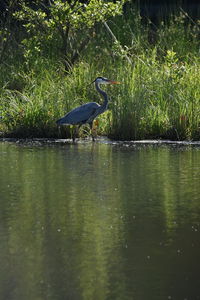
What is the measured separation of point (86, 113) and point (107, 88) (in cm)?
216

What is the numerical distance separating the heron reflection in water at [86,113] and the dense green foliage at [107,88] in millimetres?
232

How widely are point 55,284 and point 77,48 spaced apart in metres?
14.1

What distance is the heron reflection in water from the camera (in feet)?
51.4

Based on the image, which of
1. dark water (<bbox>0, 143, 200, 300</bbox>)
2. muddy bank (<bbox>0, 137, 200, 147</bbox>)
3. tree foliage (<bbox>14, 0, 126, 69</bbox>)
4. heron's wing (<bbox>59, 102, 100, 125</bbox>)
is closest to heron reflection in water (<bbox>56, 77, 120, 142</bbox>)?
heron's wing (<bbox>59, 102, 100, 125</bbox>)

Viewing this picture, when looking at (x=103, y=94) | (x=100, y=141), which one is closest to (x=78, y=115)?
(x=100, y=141)

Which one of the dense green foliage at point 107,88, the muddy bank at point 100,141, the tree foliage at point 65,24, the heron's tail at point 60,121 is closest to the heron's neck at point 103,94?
the dense green foliage at point 107,88

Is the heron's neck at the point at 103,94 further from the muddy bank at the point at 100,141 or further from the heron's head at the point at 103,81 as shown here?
the muddy bank at the point at 100,141

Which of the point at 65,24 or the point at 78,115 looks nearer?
the point at 78,115

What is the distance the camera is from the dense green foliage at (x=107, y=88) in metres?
16.1

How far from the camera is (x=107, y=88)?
1794cm

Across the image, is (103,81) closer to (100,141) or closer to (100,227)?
(100,141)

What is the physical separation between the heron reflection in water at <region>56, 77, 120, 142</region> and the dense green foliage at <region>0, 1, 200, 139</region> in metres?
0.23

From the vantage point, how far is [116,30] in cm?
2173

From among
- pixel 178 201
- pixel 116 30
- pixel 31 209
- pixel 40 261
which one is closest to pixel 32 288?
pixel 40 261
